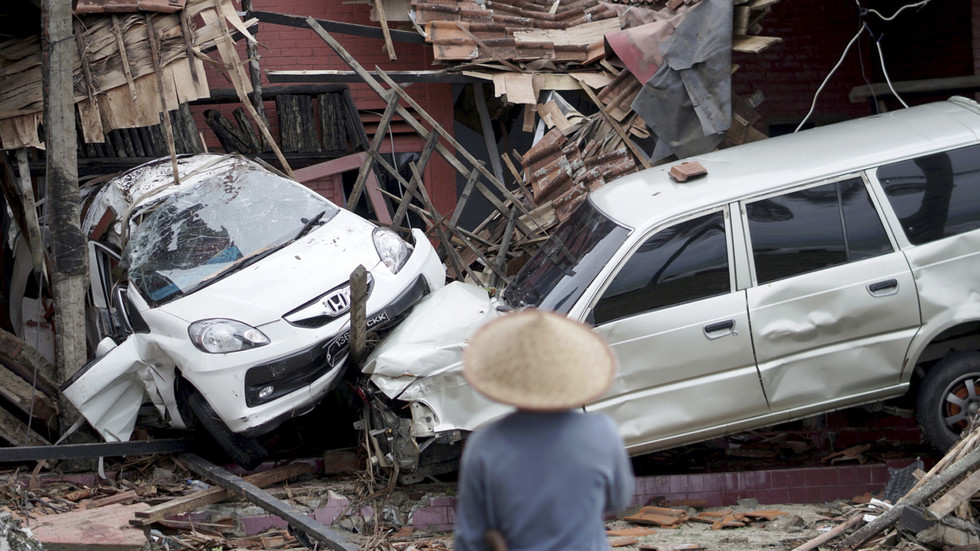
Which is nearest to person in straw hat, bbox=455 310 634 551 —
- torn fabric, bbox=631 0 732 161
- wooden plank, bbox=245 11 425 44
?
torn fabric, bbox=631 0 732 161

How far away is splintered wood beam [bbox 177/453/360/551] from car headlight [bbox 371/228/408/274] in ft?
5.78

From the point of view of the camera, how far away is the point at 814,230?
5.36 meters

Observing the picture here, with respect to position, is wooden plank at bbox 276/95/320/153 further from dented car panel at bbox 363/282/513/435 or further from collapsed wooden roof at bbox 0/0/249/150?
dented car panel at bbox 363/282/513/435

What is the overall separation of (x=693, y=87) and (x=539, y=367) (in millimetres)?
6226

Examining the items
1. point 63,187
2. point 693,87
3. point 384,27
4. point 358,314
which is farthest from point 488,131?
point 358,314

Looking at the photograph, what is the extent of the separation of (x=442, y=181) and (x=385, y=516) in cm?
600

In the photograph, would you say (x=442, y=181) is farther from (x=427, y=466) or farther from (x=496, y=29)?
(x=427, y=466)

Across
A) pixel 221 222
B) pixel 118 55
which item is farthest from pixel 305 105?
pixel 221 222

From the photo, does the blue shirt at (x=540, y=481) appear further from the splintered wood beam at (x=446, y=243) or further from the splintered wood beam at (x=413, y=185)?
the splintered wood beam at (x=413, y=185)

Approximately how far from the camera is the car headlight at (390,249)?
21.6 ft

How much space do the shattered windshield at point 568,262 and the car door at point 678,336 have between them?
17cm

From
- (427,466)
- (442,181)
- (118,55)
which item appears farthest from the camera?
(442,181)

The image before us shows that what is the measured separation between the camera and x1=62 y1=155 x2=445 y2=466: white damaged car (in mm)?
5961

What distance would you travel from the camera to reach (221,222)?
6938mm
